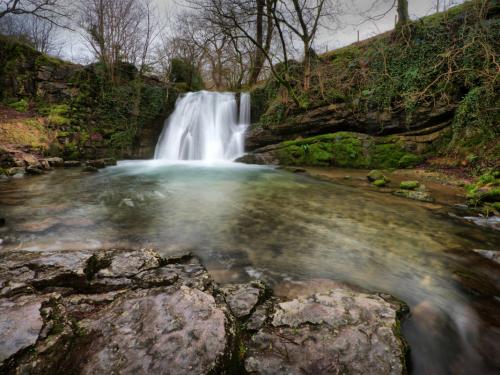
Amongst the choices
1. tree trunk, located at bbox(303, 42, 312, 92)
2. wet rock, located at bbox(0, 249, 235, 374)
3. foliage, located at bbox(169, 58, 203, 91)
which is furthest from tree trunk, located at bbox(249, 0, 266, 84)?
wet rock, located at bbox(0, 249, 235, 374)

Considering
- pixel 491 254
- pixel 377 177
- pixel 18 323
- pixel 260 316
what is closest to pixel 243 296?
pixel 260 316

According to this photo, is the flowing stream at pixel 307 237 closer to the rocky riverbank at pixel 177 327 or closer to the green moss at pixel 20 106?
the rocky riverbank at pixel 177 327

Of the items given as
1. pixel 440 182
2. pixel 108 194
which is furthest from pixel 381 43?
pixel 108 194

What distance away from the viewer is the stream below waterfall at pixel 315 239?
6.51 ft

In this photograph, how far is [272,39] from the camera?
15367 mm

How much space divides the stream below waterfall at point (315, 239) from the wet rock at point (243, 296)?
0.31 meters

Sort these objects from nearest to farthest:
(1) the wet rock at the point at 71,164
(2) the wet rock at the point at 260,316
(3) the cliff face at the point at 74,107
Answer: (2) the wet rock at the point at 260,316, (1) the wet rock at the point at 71,164, (3) the cliff face at the point at 74,107

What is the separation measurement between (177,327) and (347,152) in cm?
983

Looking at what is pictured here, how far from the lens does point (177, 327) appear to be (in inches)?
56.2

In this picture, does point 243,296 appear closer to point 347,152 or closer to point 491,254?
point 491,254

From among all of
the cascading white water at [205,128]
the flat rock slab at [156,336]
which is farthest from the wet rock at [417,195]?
the cascading white water at [205,128]

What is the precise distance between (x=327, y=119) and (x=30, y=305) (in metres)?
11.2

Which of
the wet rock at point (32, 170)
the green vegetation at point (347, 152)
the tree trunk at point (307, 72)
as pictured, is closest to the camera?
the wet rock at point (32, 170)

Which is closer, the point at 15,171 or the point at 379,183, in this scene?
the point at 379,183
